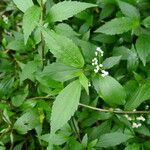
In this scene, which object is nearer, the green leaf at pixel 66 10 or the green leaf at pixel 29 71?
the green leaf at pixel 66 10

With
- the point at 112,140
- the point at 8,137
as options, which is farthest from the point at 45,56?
the point at 112,140

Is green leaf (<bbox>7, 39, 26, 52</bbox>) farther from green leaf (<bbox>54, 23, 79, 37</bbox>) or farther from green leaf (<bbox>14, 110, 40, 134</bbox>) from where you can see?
green leaf (<bbox>14, 110, 40, 134</bbox>)

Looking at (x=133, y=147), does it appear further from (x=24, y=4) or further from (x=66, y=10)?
(x=24, y=4)

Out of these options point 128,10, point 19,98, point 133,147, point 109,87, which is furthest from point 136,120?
point 19,98

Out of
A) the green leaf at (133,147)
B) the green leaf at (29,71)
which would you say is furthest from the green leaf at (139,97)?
the green leaf at (29,71)

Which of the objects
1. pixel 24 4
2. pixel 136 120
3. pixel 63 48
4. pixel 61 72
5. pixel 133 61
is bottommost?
pixel 136 120

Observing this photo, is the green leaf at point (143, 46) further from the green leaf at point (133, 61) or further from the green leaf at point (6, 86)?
the green leaf at point (6, 86)
